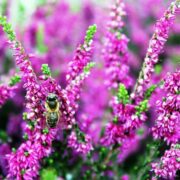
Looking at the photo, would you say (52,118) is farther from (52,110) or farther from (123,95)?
(123,95)

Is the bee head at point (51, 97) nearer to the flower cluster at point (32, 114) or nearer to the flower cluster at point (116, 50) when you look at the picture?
the flower cluster at point (32, 114)

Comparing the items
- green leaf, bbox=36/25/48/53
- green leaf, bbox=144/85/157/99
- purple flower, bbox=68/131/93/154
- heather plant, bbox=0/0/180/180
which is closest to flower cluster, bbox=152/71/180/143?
heather plant, bbox=0/0/180/180

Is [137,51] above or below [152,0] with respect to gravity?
Result: below

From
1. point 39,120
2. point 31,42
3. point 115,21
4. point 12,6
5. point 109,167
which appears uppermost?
point 12,6

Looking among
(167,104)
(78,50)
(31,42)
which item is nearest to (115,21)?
(78,50)

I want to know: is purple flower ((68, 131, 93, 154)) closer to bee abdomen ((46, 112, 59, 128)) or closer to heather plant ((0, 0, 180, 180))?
heather plant ((0, 0, 180, 180))

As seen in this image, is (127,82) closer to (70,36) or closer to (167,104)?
(167,104)

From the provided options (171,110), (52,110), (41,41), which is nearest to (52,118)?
(52,110)

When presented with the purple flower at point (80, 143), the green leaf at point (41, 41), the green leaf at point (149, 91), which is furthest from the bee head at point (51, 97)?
the green leaf at point (41, 41)
